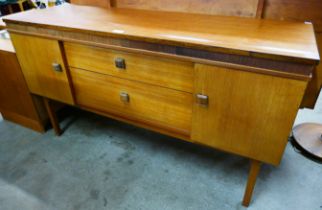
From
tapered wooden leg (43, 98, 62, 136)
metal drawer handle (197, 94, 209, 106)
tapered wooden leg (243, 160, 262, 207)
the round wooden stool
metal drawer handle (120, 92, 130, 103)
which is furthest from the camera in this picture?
tapered wooden leg (43, 98, 62, 136)

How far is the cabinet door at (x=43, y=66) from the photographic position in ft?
4.32

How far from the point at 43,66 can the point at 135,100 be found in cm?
59

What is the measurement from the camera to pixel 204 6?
4.45 ft

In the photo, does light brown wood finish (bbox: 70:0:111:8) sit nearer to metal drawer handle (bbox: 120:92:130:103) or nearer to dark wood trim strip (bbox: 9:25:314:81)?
dark wood trim strip (bbox: 9:25:314:81)

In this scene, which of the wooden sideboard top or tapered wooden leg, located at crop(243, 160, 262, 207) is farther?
tapered wooden leg, located at crop(243, 160, 262, 207)

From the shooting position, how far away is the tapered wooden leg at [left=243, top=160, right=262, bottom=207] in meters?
1.11

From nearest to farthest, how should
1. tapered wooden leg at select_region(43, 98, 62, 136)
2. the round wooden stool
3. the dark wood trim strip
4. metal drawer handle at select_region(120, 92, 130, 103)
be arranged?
the dark wood trim strip < metal drawer handle at select_region(120, 92, 130, 103) < the round wooden stool < tapered wooden leg at select_region(43, 98, 62, 136)

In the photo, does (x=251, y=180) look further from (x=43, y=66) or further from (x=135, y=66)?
(x=43, y=66)

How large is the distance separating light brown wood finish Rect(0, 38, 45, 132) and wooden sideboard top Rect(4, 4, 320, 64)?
0.97 feet

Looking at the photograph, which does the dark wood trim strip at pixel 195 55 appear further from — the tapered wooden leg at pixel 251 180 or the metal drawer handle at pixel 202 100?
the tapered wooden leg at pixel 251 180

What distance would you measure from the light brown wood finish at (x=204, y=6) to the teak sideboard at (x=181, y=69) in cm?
7

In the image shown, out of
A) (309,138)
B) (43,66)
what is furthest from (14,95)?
(309,138)

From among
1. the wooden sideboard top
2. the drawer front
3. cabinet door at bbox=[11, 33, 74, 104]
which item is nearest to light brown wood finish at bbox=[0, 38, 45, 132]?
cabinet door at bbox=[11, 33, 74, 104]

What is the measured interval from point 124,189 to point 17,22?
1069 millimetres
